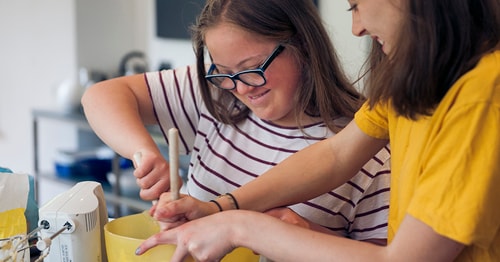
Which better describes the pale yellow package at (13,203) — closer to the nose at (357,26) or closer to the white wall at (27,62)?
the nose at (357,26)

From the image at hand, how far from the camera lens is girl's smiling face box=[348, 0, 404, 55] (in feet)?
2.83

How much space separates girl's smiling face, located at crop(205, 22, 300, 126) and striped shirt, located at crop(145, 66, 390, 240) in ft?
0.30

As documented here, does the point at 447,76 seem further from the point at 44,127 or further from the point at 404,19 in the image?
the point at 44,127

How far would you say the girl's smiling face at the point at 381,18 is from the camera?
0.86m

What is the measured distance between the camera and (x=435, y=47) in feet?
2.68

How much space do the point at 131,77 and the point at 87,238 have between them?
1.85 ft

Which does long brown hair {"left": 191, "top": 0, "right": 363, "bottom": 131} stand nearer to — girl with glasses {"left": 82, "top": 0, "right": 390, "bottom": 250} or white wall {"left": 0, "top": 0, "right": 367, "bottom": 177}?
girl with glasses {"left": 82, "top": 0, "right": 390, "bottom": 250}

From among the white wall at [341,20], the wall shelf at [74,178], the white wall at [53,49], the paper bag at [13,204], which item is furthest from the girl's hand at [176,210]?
the white wall at [53,49]

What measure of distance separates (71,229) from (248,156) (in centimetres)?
45

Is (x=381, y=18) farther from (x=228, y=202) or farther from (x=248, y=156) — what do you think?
(x=248, y=156)

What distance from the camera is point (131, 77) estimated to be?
1.58 meters

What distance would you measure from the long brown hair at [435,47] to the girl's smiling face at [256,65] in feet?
1.49

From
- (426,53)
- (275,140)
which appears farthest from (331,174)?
(426,53)

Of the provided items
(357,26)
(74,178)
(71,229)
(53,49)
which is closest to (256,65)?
(357,26)
